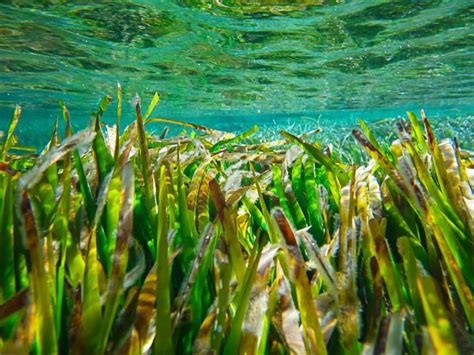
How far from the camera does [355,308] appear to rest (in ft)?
2.61

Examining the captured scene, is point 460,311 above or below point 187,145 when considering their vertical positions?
above

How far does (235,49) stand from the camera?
49.2ft

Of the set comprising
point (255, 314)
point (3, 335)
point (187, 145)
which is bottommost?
point (187, 145)

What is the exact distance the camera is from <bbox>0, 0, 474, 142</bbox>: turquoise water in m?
10.8

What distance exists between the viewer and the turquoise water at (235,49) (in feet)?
35.4

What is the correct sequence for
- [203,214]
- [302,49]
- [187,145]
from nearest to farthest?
1. [203,214]
2. [187,145]
3. [302,49]

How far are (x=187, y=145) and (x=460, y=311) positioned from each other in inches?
87.4

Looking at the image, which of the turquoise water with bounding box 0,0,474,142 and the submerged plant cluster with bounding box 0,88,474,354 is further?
the turquoise water with bounding box 0,0,474,142

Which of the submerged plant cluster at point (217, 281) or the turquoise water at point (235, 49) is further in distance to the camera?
the turquoise water at point (235, 49)

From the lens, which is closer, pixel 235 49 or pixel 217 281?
pixel 217 281

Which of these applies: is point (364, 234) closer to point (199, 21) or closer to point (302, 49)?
point (199, 21)

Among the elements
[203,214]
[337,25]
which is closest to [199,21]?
[337,25]

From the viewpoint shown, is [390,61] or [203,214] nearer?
[203,214]

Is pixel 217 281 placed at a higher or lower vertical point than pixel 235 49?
higher
